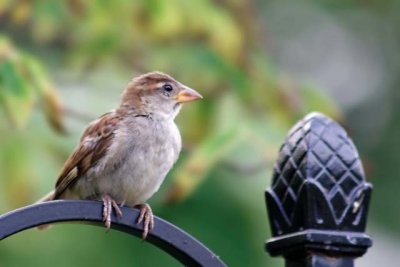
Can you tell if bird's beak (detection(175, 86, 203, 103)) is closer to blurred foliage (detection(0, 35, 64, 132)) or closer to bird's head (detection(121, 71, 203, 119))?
bird's head (detection(121, 71, 203, 119))

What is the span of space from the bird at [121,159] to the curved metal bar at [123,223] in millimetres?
819

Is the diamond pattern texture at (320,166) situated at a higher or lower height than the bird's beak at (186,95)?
lower

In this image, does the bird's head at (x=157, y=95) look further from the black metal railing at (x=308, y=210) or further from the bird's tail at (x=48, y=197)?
the black metal railing at (x=308, y=210)

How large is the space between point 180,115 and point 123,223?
1643mm

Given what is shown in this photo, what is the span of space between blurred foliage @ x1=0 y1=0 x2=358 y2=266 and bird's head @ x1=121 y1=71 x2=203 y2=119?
0.15 metres

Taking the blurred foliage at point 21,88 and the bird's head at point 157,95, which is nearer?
the blurred foliage at point 21,88

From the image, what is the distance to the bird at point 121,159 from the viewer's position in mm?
3084

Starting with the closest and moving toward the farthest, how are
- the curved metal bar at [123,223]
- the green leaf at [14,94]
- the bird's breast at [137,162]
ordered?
the curved metal bar at [123,223]
the green leaf at [14,94]
the bird's breast at [137,162]

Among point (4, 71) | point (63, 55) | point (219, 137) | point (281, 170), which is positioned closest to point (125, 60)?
point (63, 55)

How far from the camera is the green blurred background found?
338cm

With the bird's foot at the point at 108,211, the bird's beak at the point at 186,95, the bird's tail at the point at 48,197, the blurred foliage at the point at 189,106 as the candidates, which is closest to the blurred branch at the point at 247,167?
the blurred foliage at the point at 189,106

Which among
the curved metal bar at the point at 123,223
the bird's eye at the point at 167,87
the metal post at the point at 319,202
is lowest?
the curved metal bar at the point at 123,223

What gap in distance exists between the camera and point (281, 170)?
6.92ft

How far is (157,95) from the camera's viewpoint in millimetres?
3533
